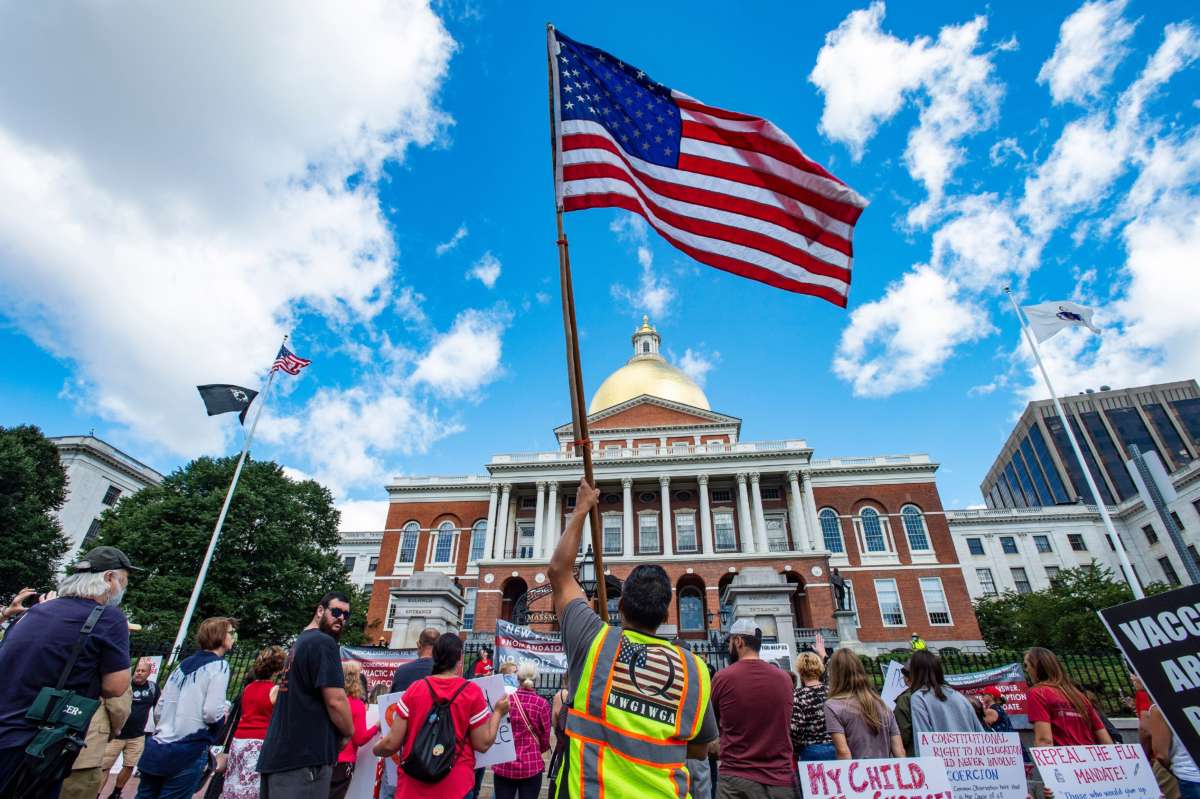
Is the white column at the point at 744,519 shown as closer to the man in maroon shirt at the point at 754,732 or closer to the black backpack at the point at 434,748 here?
the man in maroon shirt at the point at 754,732

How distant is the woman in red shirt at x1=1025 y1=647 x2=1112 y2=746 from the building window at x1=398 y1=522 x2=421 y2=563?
4140cm

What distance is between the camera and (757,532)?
3712 centimetres

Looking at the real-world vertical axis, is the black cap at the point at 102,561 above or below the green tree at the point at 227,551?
below

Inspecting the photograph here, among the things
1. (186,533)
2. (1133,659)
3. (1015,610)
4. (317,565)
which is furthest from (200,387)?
(1015,610)

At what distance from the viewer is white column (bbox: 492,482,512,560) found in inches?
1518

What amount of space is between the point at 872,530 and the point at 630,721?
41.6 metres

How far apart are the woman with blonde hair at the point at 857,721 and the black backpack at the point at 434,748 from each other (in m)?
2.98

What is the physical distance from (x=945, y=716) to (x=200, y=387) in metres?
21.0

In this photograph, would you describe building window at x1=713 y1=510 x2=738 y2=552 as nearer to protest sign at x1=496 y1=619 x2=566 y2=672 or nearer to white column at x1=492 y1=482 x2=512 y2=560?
white column at x1=492 y1=482 x2=512 y2=560

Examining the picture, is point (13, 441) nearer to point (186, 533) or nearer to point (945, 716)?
point (186, 533)

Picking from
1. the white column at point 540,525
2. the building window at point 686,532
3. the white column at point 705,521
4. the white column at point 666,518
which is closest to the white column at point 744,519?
the white column at point 705,521

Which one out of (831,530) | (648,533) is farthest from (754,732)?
(831,530)

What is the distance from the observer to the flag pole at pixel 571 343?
9.98 ft

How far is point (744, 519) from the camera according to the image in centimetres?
3744
